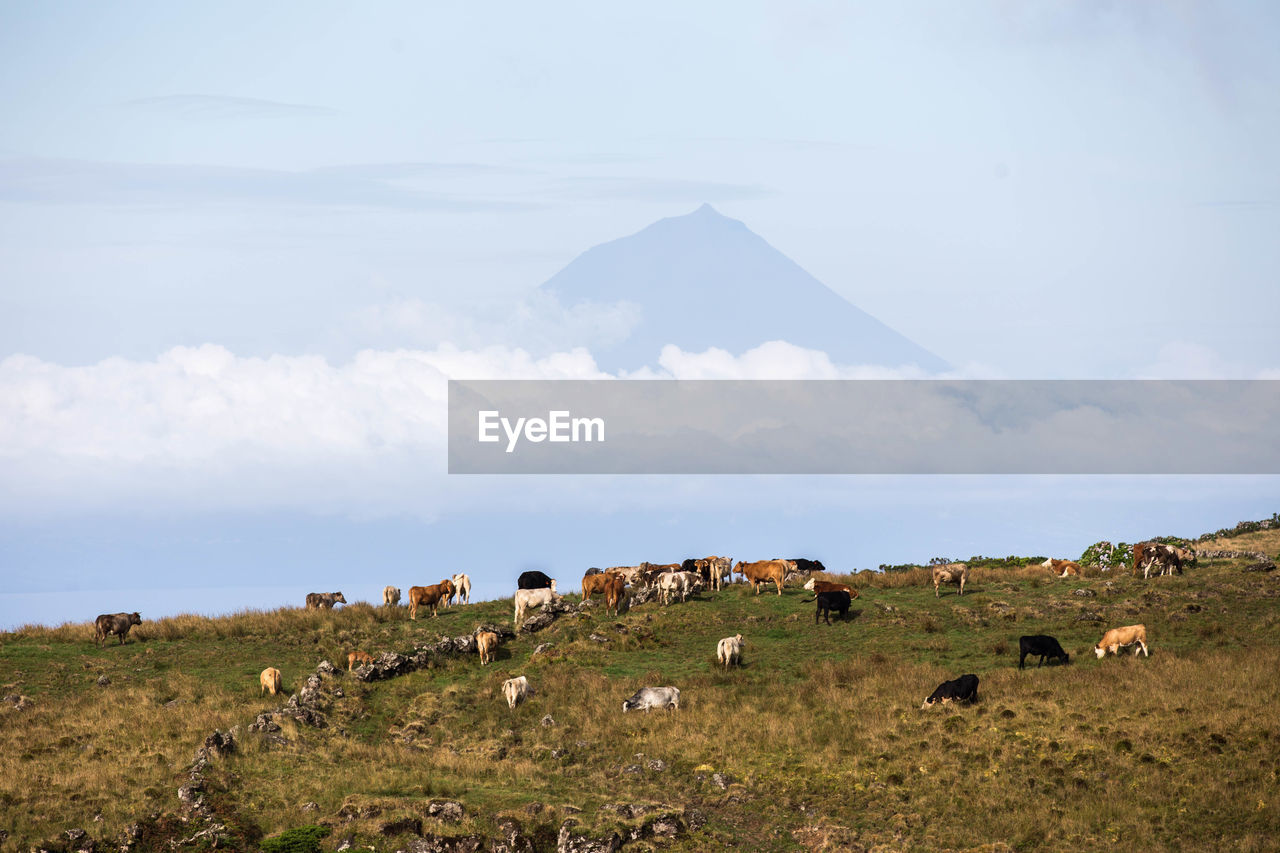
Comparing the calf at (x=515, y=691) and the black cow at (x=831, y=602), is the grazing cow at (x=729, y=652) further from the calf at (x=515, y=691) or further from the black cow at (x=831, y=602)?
the calf at (x=515, y=691)

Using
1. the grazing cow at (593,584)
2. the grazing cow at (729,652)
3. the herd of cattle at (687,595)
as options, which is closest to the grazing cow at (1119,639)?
the herd of cattle at (687,595)

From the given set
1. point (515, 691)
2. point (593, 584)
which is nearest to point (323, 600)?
point (593, 584)

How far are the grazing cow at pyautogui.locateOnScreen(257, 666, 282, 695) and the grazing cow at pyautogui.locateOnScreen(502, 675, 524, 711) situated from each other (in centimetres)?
931

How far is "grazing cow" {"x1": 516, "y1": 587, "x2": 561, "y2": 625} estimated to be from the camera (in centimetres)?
5212

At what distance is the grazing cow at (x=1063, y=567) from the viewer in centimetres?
5709

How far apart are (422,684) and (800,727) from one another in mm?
16027

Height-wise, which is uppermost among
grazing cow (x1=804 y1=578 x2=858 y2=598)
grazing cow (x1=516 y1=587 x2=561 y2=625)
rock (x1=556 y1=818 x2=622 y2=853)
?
grazing cow (x1=804 y1=578 x2=858 y2=598)

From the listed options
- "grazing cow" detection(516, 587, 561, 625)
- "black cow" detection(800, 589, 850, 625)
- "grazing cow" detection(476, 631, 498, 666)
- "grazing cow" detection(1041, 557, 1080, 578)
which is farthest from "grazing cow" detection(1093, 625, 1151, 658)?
"grazing cow" detection(516, 587, 561, 625)

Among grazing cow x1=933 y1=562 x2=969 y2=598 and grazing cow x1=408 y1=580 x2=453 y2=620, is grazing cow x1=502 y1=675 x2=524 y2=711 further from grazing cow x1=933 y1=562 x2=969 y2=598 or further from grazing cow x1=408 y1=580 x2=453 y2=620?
grazing cow x1=933 y1=562 x2=969 y2=598

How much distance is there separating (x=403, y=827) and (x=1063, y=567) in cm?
4228

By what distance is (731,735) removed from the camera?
34.4 metres

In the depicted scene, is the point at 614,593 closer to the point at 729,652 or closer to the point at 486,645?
the point at 486,645

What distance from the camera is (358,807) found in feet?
95.8

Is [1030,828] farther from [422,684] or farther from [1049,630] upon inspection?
[422,684]
